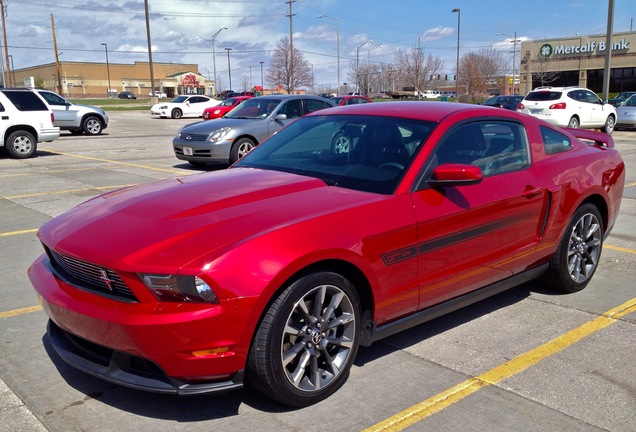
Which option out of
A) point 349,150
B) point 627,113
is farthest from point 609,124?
point 349,150

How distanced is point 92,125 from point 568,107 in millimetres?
18165

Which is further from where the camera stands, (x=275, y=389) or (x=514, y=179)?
(x=514, y=179)

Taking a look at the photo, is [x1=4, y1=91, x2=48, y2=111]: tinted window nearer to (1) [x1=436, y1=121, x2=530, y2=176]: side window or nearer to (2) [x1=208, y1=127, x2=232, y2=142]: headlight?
(2) [x1=208, y1=127, x2=232, y2=142]: headlight

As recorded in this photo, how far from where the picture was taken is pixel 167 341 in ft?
9.62

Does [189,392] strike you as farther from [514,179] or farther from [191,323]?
[514,179]

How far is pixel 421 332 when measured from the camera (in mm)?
4477

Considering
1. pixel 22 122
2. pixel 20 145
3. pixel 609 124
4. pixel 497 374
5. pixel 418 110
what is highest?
pixel 418 110

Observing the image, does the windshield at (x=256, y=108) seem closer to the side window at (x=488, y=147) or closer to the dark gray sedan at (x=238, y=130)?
the dark gray sedan at (x=238, y=130)

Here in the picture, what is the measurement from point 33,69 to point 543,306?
144680mm

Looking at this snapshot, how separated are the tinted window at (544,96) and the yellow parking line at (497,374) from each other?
1886 centimetres

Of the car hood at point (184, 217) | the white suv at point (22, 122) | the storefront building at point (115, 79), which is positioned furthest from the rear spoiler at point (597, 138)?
the storefront building at point (115, 79)

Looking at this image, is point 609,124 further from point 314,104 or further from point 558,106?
point 314,104

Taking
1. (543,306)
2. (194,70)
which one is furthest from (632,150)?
(194,70)

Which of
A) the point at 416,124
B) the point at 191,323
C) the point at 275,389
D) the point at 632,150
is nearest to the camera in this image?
the point at 191,323
